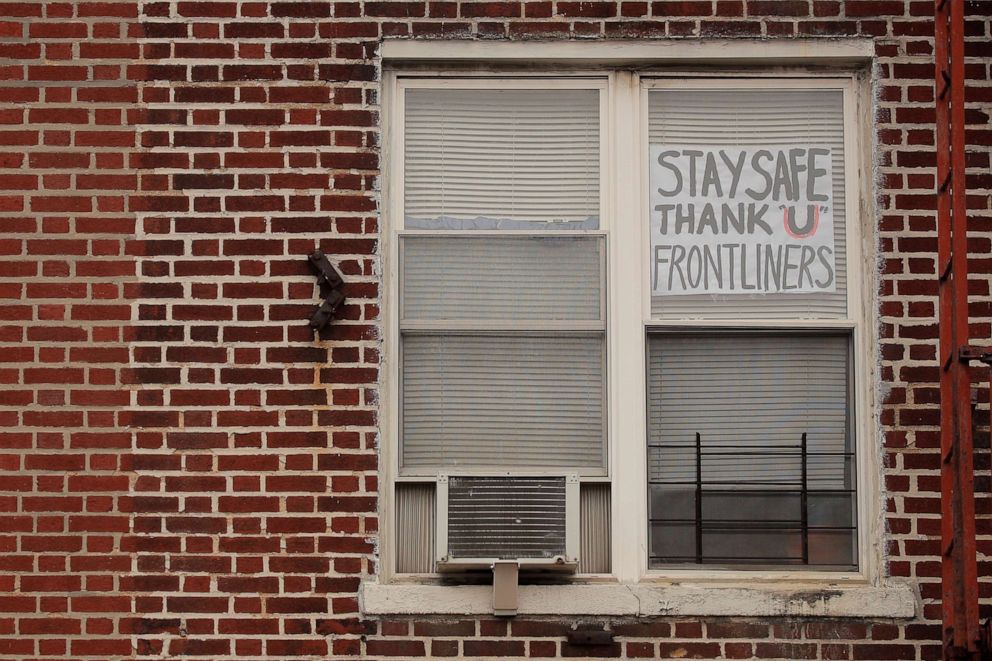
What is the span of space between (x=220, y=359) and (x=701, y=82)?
7.44 ft

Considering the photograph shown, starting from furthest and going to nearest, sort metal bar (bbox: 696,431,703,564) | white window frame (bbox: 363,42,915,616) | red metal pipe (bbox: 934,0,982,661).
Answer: metal bar (bbox: 696,431,703,564) < white window frame (bbox: 363,42,915,616) < red metal pipe (bbox: 934,0,982,661)

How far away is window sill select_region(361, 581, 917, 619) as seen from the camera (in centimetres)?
507

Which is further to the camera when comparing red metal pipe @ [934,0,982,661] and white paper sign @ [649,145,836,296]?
white paper sign @ [649,145,836,296]

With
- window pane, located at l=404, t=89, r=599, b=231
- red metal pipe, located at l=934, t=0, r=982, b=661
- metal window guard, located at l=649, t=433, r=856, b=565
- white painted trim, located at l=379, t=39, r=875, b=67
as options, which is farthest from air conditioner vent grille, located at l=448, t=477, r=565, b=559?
white painted trim, located at l=379, t=39, r=875, b=67

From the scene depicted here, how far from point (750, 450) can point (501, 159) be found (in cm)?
157

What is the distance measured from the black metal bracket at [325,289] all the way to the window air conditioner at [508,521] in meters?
0.78

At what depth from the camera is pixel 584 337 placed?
17.6ft

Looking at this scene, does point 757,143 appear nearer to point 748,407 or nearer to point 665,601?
point 748,407

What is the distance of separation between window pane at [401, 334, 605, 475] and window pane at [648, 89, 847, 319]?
470mm

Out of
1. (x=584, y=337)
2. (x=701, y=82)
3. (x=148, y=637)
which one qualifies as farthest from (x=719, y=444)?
(x=148, y=637)

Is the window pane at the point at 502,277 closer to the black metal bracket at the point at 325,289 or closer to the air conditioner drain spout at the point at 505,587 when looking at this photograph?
the black metal bracket at the point at 325,289

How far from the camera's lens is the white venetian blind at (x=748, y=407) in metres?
5.32

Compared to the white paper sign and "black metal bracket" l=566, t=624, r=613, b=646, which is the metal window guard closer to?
"black metal bracket" l=566, t=624, r=613, b=646

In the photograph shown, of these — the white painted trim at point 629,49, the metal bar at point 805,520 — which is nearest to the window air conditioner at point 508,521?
the metal bar at point 805,520
